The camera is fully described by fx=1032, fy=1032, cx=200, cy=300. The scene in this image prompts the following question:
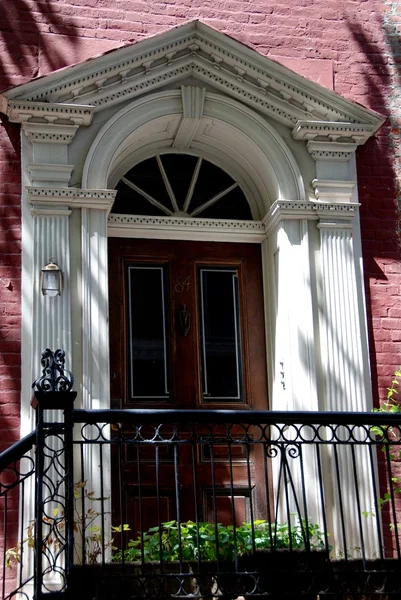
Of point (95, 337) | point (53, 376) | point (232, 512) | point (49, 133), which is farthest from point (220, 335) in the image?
point (53, 376)

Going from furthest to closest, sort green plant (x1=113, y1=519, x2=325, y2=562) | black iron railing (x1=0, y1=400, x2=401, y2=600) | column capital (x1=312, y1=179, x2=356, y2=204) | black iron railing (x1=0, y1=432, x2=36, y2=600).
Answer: column capital (x1=312, y1=179, x2=356, y2=204) < black iron railing (x1=0, y1=432, x2=36, y2=600) < green plant (x1=113, y1=519, x2=325, y2=562) < black iron railing (x1=0, y1=400, x2=401, y2=600)

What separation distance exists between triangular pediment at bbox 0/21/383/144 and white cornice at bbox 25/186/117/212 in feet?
2.26

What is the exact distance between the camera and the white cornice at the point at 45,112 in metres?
7.59

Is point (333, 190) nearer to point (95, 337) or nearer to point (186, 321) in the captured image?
point (186, 321)

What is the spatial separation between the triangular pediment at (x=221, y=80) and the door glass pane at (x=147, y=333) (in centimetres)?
136

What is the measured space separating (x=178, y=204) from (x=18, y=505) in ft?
9.05

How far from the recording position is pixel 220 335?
26.5ft

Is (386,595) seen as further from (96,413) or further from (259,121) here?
(259,121)

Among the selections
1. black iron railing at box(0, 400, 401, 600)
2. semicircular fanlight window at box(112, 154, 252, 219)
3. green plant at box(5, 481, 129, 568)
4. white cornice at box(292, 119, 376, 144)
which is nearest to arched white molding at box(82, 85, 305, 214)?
semicircular fanlight window at box(112, 154, 252, 219)

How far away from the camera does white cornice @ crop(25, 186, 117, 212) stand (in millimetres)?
7488

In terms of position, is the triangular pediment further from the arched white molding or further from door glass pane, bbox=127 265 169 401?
door glass pane, bbox=127 265 169 401

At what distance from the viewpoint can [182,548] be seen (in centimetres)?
605

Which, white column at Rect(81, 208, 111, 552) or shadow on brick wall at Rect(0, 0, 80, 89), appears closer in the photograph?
white column at Rect(81, 208, 111, 552)

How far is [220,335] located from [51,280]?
4.93ft
